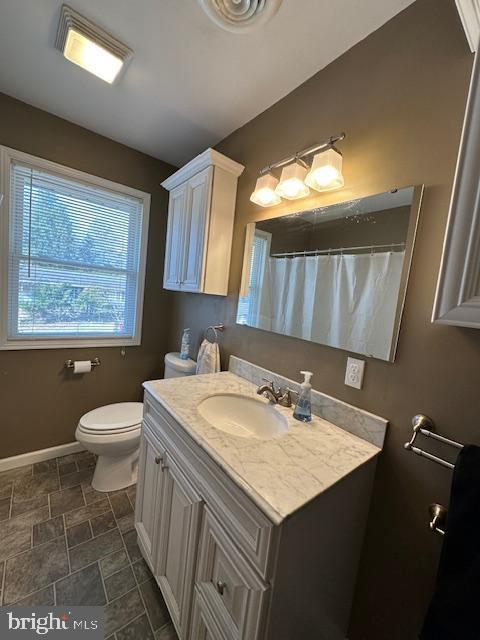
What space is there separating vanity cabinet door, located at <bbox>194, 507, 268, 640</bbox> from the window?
1768mm

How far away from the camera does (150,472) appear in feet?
3.91

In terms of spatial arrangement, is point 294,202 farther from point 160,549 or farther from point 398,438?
point 160,549

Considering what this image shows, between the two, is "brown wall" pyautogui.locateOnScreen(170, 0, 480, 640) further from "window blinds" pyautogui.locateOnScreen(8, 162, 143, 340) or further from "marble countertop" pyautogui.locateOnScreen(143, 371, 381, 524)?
"window blinds" pyautogui.locateOnScreen(8, 162, 143, 340)

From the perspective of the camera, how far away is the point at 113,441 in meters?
1.58

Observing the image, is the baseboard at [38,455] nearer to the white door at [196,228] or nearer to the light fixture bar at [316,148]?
the white door at [196,228]

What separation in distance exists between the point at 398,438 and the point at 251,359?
0.82 m

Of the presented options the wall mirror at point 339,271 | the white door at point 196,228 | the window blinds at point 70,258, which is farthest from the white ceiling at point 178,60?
the wall mirror at point 339,271

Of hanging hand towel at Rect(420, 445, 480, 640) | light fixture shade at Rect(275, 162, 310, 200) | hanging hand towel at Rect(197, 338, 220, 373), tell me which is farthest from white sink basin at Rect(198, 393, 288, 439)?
light fixture shade at Rect(275, 162, 310, 200)

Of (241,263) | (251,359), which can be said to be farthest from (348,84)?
(251,359)

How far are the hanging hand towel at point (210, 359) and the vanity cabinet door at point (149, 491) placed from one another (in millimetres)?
548

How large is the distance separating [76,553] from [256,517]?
1.29 metres

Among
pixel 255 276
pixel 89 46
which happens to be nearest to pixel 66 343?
pixel 255 276

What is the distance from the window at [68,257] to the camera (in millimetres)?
1719

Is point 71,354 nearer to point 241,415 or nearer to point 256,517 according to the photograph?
point 241,415
